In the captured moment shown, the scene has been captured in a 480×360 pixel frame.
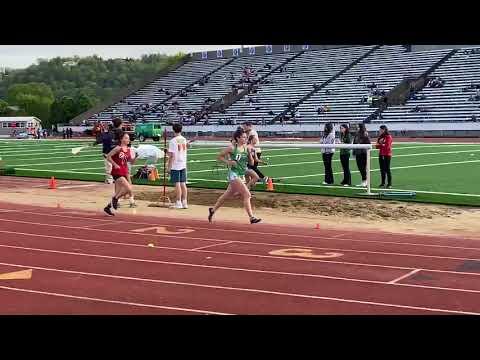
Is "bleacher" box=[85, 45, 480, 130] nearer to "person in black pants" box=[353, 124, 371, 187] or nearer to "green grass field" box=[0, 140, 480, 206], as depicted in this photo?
"green grass field" box=[0, 140, 480, 206]

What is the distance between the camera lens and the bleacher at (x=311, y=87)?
55.5 metres

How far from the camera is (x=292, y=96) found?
65312 millimetres

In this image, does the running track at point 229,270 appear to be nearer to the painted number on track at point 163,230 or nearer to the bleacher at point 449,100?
the painted number on track at point 163,230

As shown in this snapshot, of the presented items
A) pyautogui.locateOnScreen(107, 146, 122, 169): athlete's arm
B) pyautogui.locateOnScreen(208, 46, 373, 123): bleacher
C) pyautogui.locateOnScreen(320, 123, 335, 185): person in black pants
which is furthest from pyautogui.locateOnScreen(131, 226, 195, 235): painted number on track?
pyautogui.locateOnScreen(208, 46, 373, 123): bleacher

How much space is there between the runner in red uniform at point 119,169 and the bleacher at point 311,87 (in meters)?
37.6

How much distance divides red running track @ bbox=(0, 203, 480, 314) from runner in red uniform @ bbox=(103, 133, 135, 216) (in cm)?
131

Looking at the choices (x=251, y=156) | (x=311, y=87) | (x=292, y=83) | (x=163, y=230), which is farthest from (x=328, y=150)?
(x=292, y=83)

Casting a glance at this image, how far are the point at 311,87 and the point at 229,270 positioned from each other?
191 ft

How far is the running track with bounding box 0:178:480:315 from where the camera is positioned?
6.99 m

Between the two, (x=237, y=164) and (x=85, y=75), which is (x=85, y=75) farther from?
(x=237, y=164)

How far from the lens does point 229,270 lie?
28.4 feet

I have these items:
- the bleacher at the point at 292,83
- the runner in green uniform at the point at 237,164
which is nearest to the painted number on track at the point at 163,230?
the runner in green uniform at the point at 237,164
